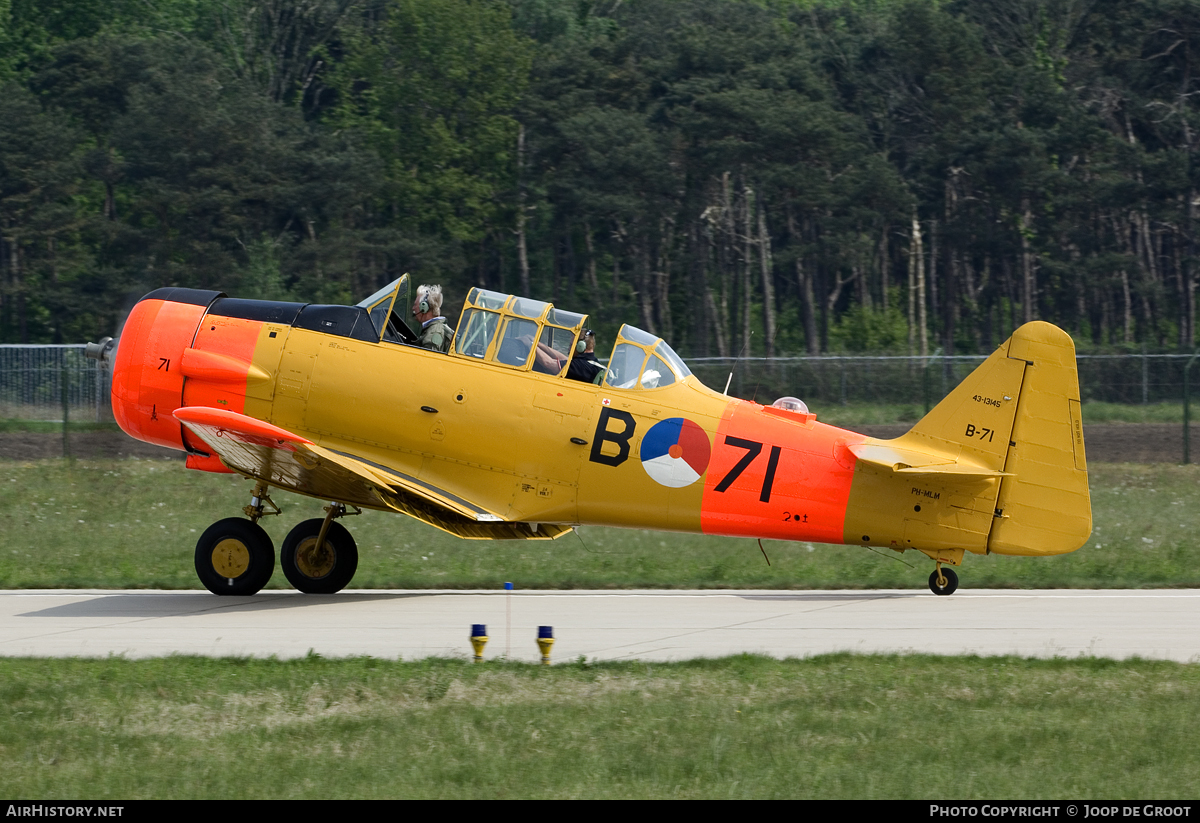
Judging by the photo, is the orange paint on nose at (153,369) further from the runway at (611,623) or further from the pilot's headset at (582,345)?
the pilot's headset at (582,345)

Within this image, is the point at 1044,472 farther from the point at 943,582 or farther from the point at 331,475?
the point at 331,475

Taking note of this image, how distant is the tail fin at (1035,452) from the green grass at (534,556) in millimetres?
1984

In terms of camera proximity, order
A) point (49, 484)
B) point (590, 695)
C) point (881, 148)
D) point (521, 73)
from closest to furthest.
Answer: point (590, 695)
point (49, 484)
point (521, 73)
point (881, 148)

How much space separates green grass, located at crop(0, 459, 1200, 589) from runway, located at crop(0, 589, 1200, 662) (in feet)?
1.54

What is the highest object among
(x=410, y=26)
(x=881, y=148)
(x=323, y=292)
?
(x=410, y=26)

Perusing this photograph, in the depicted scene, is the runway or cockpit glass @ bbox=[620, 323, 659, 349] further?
cockpit glass @ bbox=[620, 323, 659, 349]

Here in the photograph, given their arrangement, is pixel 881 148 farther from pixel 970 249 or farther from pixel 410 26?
pixel 410 26

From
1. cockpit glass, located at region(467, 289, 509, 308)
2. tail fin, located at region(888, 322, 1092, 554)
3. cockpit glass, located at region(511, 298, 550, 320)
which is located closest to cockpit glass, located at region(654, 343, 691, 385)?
cockpit glass, located at region(511, 298, 550, 320)

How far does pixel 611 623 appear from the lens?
10.5 m

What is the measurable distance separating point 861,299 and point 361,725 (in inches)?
1830

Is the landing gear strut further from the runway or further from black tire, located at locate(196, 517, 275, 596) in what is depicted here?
black tire, located at locate(196, 517, 275, 596)

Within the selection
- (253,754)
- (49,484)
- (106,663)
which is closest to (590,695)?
(253,754)

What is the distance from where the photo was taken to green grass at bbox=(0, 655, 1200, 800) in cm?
623

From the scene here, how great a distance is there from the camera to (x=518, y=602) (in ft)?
38.3
